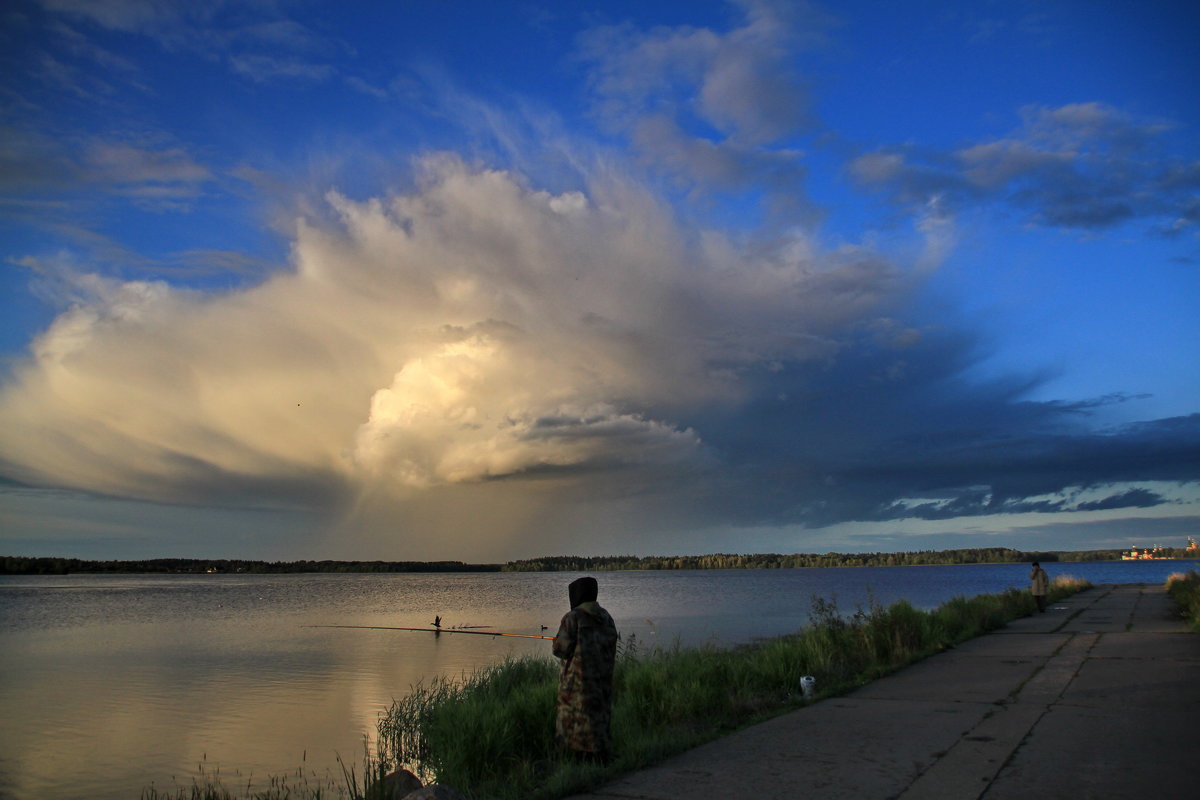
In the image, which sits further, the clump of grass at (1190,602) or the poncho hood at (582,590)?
the clump of grass at (1190,602)

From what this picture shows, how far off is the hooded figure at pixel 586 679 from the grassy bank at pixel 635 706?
24 cm

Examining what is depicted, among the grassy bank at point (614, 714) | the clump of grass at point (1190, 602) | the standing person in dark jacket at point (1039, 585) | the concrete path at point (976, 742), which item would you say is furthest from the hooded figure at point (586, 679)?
the standing person in dark jacket at point (1039, 585)

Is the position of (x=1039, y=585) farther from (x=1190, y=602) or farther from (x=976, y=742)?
(x=976, y=742)

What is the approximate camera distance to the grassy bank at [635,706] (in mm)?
8484

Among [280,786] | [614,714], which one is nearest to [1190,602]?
[614,714]

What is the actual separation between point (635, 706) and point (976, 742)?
4.18 meters

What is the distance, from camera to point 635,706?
36.2 feet

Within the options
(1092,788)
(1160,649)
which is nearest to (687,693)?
(1092,788)

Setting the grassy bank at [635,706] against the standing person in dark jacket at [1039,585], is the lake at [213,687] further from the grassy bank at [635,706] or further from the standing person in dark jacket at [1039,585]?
the standing person in dark jacket at [1039,585]

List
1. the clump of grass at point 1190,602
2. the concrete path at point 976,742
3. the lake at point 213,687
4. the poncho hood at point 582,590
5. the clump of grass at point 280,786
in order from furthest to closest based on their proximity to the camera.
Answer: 1. the clump of grass at point 1190,602
2. the lake at point 213,687
3. the clump of grass at point 280,786
4. the poncho hood at point 582,590
5. the concrete path at point 976,742

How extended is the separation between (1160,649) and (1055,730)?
9098 millimetres

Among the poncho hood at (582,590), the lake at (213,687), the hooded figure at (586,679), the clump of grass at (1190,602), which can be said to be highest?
the poncho hood at (582,590)

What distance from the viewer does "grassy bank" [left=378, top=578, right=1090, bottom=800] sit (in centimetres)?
848

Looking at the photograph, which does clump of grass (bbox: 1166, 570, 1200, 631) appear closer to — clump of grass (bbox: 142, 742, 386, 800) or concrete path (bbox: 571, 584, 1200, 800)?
concrete path (bbox: 571, 584, 1200, 800)
